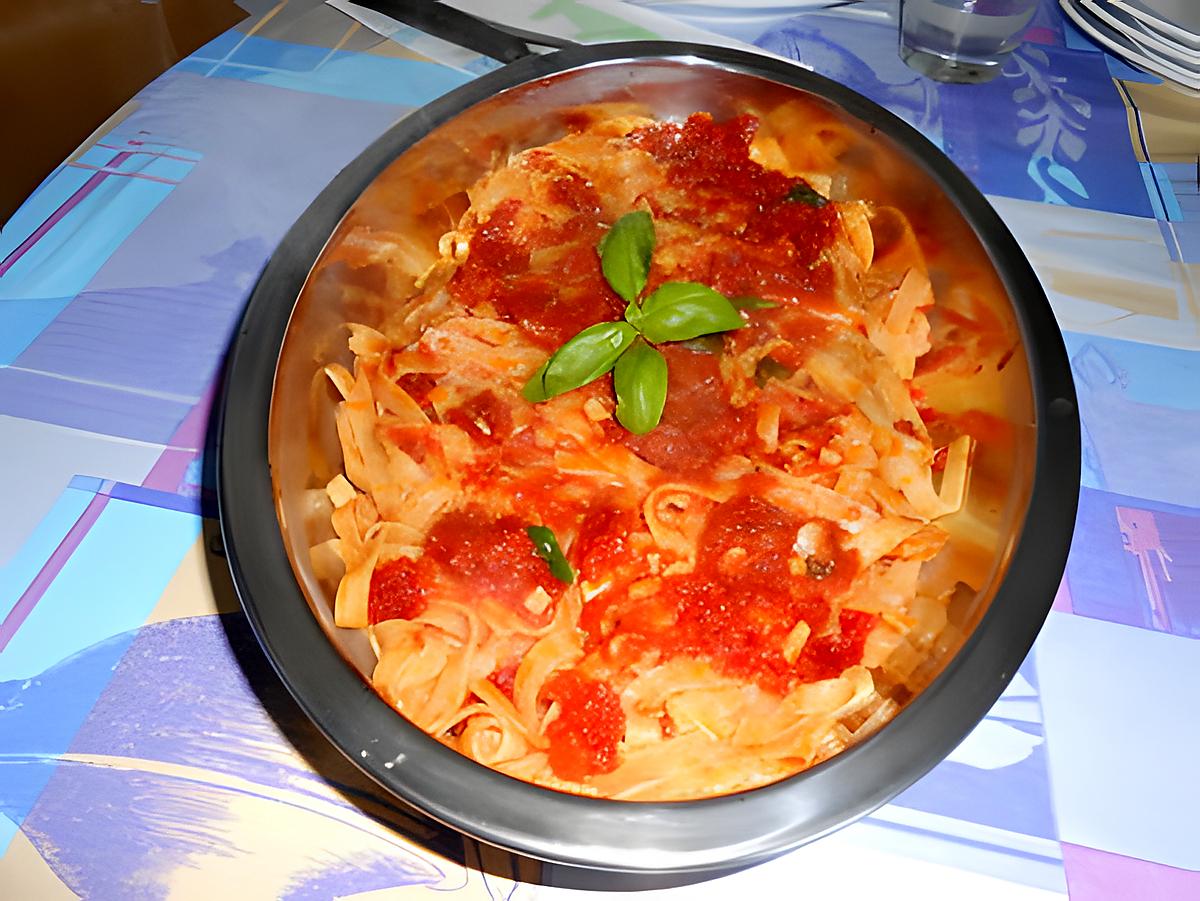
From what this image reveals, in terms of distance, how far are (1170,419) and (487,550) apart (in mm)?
1283

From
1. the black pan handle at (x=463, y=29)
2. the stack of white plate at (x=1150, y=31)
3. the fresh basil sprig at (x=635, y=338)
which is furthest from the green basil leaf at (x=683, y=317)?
the stack of white plate at (x=1150, y=31)

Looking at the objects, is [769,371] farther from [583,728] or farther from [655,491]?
[583,728]

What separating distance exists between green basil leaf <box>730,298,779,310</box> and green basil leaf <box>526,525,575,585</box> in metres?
0.52

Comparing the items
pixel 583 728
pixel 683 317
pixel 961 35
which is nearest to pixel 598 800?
pixel 583 728

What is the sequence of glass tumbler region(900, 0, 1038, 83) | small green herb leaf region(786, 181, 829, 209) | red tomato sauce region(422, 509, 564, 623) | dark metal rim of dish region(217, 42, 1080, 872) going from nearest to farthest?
dark metal rim of dish region(217, 42, 1080, 872)
red tomato sauce region(422, 509, 564, 623)
small green herb leaf region(786, 181, 829, 209)
glass tumbler region(900, 0, 1038, 83)

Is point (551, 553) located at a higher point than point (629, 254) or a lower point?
lower

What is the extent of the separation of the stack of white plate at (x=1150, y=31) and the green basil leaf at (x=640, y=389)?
1.70 metres

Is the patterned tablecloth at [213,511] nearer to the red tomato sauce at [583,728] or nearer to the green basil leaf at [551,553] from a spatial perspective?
the red tomato sauce at [583,728]

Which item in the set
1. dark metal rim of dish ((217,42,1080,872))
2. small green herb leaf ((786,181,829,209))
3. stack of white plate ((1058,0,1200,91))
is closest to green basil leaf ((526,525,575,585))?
dark metal rim of dish ((217,42,1080,872))

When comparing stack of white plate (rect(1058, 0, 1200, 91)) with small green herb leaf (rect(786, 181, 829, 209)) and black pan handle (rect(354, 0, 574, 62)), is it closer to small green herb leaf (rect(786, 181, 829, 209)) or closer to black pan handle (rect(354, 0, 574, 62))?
small green herb leaf (rect(786, 181, 829, 209))

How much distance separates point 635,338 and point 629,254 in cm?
16

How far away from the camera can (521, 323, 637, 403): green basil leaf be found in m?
1.47

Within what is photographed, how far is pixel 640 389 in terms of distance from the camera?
1.45m

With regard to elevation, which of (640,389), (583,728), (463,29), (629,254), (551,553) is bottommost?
(583,728)
